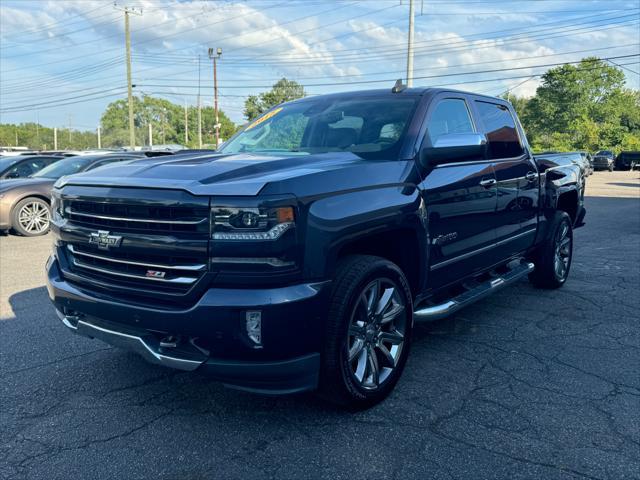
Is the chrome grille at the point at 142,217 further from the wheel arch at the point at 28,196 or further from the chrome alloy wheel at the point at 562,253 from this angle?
the wheel arch at the point at 28,196

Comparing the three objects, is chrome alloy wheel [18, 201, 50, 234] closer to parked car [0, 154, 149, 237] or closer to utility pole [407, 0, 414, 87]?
parked car [0, 154, 149, 237]

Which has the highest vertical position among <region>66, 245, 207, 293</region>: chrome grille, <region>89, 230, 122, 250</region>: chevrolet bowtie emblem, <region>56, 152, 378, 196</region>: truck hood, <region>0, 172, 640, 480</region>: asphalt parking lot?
<region>56, 152, 378, 196</region>: truck hood

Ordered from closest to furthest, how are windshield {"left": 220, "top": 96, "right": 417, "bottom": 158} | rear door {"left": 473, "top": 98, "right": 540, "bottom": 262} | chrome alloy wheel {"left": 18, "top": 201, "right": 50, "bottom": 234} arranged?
windshield {"left": 220, "top": 96, "right": 417, "bottom": 158} < rear door {"left": 473, "top": 98, "right": 540, "bottom": 262} < chrome alloy wheel {"left": 18, "top": 201, "right": 50, "bottom": 234}

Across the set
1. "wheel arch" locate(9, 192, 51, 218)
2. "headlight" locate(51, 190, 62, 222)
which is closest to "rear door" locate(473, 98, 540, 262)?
"headlight" locate(51, 190, 62, 222)

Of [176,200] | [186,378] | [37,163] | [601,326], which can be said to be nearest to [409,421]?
[186,378]

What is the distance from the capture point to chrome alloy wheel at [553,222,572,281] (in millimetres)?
5832

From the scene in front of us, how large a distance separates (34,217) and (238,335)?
29.1 feet

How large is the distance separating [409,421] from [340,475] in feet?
2.17

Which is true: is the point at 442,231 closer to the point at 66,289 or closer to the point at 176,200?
the point at 176,200

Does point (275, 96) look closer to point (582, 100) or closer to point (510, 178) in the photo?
point (582, 100)

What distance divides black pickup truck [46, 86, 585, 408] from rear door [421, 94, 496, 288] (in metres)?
0.02

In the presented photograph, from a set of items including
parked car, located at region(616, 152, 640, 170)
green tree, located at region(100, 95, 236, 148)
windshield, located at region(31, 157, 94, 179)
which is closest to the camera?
windshield, located at region(31, 157, 94, 179)

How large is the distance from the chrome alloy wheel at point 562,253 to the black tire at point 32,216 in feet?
27.2

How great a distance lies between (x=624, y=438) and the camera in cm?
284
